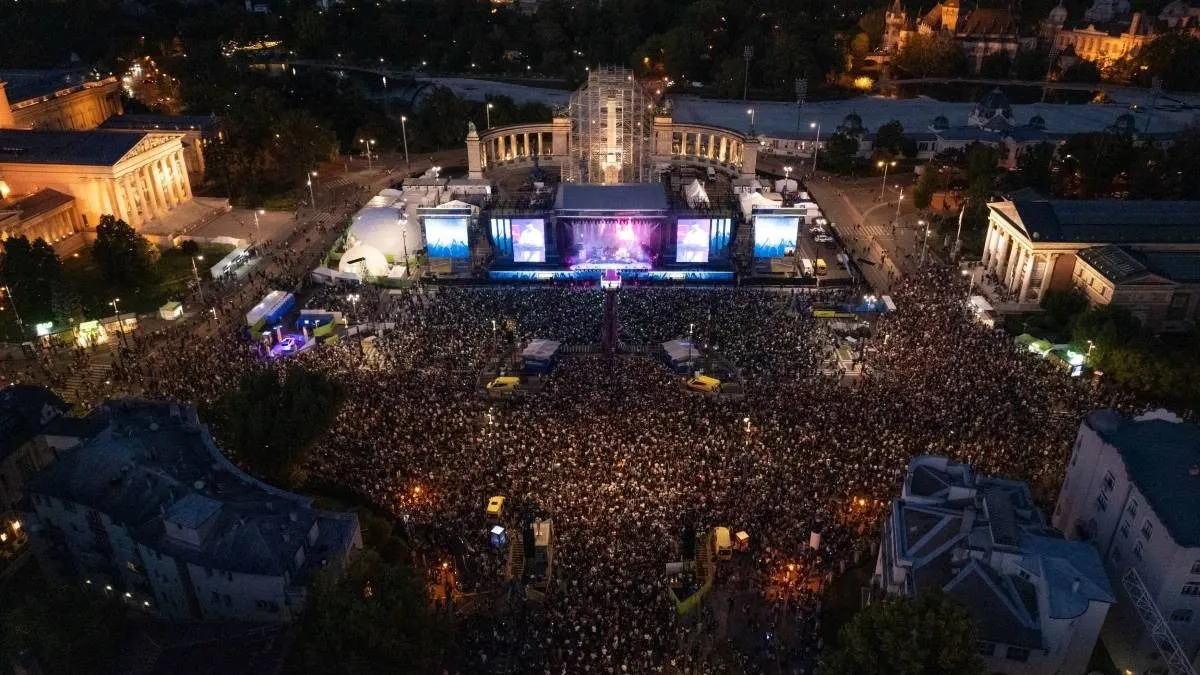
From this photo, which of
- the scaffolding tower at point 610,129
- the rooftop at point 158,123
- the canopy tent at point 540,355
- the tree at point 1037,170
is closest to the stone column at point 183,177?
the rooftop at point 158,123

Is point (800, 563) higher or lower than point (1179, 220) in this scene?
lower

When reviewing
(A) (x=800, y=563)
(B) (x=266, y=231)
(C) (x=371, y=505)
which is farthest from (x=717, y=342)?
(B) (x=266, y=231)

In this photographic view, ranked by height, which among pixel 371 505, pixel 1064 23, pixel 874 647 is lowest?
pixel 371 505

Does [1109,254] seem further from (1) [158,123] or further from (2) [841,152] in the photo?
(1) [158,123]

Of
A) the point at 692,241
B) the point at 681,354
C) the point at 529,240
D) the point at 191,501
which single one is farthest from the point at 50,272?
the point at 692,241

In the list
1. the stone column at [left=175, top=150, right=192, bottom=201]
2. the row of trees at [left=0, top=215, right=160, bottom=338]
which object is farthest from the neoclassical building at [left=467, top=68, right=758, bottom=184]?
the row of trees at [left=0, top=215, right=160, bottom=338]

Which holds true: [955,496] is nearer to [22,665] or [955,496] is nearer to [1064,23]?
[22,665]
